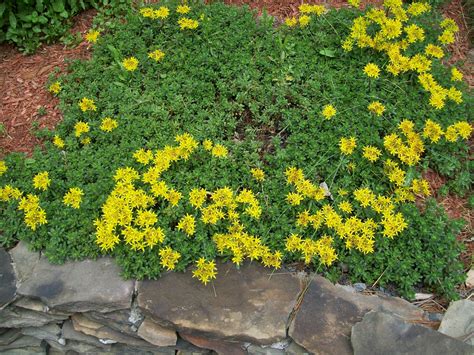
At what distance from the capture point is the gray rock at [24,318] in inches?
141

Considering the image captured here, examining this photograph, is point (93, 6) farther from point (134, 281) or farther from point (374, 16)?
point (134, 281)

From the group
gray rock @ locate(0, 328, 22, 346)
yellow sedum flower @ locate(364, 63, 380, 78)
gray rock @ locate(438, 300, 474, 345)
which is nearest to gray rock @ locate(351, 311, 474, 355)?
gray rock @ locate(438, 300, 474, 345)

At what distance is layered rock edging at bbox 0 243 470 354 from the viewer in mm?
3215

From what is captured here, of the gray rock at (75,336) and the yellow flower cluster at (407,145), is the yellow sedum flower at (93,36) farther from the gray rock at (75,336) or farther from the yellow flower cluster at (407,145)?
the yellow flower cluster at (407,145)

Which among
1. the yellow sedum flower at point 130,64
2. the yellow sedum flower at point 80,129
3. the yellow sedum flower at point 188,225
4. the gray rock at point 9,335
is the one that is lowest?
the gray rock at point 9,335

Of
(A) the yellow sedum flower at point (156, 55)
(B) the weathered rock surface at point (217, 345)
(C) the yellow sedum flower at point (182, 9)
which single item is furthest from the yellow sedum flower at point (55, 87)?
(B) the weathered rock surface at point (217, 345)

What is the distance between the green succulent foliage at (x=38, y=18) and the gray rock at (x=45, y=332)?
2.91 m

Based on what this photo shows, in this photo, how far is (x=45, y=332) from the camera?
3.80 metres

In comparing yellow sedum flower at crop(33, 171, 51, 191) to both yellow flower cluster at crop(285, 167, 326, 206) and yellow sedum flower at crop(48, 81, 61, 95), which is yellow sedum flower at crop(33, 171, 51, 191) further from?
yellow flower cluster at crop(285, 167, 326, 206)

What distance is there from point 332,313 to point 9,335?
2609 millimetres

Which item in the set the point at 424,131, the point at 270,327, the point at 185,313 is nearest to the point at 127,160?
the point at 185,313

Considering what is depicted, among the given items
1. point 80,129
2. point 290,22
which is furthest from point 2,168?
point 290,22

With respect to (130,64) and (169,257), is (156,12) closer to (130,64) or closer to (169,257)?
(130,64)

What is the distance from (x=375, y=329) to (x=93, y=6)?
439 centimetres
